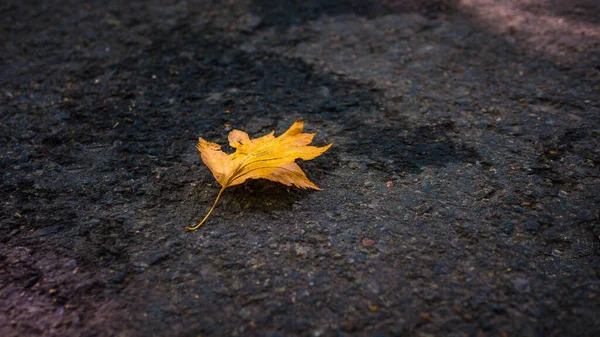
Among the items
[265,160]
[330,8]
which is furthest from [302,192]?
[330,8]

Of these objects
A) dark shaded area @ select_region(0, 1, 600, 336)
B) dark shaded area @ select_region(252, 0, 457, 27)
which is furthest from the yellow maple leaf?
dark shaded area @ select_region(252, 0, 457, 27)

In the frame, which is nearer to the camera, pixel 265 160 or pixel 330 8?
pixel 265 160

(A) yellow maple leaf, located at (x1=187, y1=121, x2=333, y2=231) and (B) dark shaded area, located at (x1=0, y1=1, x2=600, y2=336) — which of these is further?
(A) yellow maple leaf, located at (x1=187, y1=121, x2=333, y2=231)

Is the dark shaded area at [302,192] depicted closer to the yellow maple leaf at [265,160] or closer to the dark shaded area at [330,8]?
the yellow maple leaf at [265,160]

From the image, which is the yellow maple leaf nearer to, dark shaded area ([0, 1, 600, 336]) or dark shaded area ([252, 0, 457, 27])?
dark shaded area ([0, 1, 600, 336])

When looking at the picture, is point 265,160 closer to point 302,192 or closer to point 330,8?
point 302,192

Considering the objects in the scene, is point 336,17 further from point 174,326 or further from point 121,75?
point 174,326
